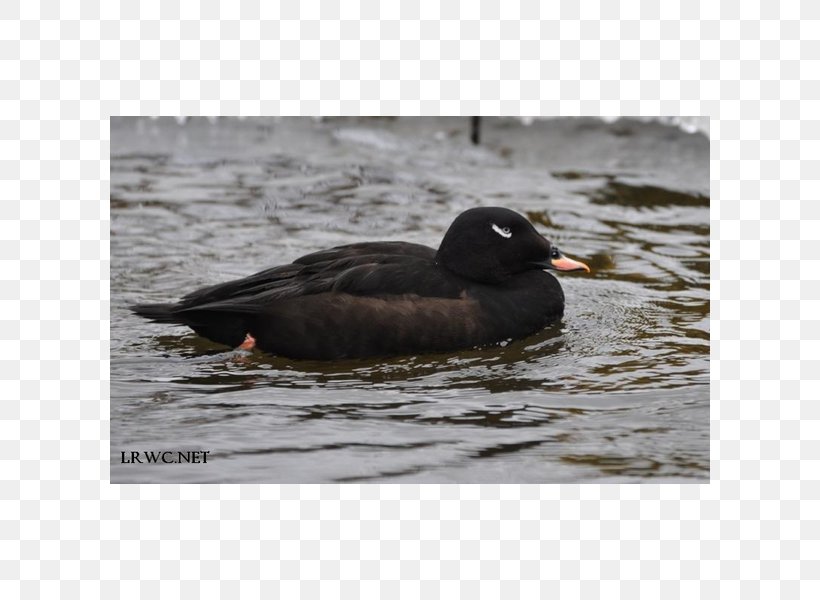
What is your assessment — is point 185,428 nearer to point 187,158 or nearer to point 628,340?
point 628,340

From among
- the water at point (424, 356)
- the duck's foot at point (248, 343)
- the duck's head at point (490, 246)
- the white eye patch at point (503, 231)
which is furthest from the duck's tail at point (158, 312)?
the white eye patch at point (503, 231)

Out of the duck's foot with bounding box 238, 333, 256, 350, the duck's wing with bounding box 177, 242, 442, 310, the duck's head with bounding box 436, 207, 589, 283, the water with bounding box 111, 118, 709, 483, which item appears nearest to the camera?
the water with bounding box 111, 118, 709, 483

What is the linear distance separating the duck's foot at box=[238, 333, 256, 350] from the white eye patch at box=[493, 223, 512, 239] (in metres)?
1.78

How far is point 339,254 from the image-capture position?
7.96m

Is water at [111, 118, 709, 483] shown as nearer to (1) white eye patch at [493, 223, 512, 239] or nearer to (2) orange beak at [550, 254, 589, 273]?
(2) orange beak at [550, 254, 589, 273]

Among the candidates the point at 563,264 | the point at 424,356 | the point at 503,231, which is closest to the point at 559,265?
the point at 563,264

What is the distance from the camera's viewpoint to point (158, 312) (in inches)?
302

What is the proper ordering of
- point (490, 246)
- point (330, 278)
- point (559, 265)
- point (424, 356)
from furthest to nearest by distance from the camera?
point (559, 265)
point (490, 246)
point (330, 278)
point (424, 356)

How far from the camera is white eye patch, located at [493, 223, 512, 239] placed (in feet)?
26.3

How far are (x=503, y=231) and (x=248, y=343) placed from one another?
187 cm

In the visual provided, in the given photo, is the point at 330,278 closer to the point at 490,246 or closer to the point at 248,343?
the point at 248,343

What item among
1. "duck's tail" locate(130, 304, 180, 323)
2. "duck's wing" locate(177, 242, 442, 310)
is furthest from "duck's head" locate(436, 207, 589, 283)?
"duck's tail" locate(130, 304, 180, 323)

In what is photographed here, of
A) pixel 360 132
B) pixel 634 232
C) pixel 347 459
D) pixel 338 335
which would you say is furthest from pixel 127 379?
pixel 360 132

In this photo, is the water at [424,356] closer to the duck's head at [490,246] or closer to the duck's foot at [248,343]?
the duck's foot at [248,343]
